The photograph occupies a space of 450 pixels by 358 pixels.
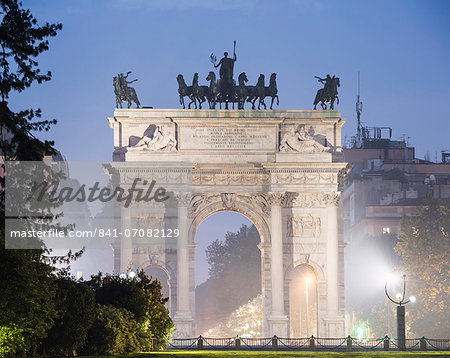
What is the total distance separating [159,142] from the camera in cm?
6581

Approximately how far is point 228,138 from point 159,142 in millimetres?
4237

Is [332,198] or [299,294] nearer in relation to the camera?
[332,198]

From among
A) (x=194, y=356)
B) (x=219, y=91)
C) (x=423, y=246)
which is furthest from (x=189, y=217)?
(x=194, y=356)

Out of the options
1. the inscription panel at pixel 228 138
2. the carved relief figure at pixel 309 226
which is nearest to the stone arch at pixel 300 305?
the carved relief figure at pixel 309 226

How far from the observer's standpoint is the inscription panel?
66000 mm

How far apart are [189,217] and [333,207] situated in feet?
29.1

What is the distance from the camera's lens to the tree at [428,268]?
71.1 m

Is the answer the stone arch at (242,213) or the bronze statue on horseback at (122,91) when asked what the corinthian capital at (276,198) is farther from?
the bronze statue on horseback at (122,91)

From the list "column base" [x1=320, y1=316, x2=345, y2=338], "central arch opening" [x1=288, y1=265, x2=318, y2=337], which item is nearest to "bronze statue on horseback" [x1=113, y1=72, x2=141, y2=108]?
"column base" [x1=320, y1=316, x2=345, y2=338]

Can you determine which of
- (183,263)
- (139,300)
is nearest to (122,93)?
(183,263)

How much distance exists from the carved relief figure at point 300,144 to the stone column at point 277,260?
3.08m

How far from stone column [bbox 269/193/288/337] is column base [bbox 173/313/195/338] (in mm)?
4799

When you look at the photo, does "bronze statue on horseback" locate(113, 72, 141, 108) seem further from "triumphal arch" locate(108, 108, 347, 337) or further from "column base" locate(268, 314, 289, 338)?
"column base" locate(268, 314, 289, 338)

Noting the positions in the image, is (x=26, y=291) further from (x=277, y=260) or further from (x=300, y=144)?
(x=300, y=144)
